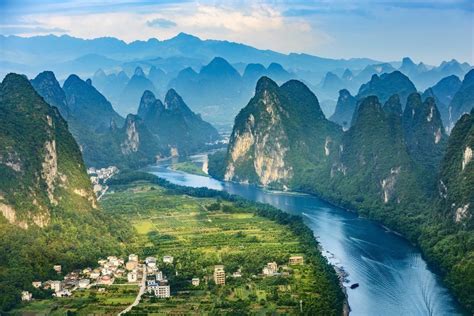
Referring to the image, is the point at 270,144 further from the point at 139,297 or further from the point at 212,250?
the point at 139,297

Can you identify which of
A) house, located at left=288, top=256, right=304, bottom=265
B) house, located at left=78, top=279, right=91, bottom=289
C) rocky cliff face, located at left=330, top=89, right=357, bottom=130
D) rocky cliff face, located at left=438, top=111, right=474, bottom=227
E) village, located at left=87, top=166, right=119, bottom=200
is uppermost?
rocky cliff face, located at left=330, top=89, right=357, bottom=130

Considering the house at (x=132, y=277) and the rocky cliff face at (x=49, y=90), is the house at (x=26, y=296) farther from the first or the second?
the rocky cliff face at (x=49, y=90)

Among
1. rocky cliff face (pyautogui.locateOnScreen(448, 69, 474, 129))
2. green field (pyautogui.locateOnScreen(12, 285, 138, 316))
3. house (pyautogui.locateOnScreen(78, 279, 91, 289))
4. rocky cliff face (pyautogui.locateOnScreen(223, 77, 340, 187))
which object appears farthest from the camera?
rocky cliff face (pyautogui.locateOnScreen(448, 69, 474, 129))

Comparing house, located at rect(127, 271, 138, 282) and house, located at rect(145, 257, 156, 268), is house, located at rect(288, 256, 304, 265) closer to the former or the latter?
house, located at rect(145, 257, 156, 268)

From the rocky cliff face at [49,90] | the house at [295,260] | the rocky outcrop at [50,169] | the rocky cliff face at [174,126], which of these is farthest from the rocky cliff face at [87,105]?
the house at [295,260]

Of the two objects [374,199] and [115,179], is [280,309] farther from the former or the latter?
[115,179]

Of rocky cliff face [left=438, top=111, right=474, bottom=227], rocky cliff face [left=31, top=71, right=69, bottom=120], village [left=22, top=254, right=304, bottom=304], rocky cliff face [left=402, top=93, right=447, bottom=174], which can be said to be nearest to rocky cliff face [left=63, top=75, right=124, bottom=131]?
rocky cliff face [left=31, top=71, right=69, bottom=120]

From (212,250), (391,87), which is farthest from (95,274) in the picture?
(391,87)

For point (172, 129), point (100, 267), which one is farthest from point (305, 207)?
point (172, 129)
